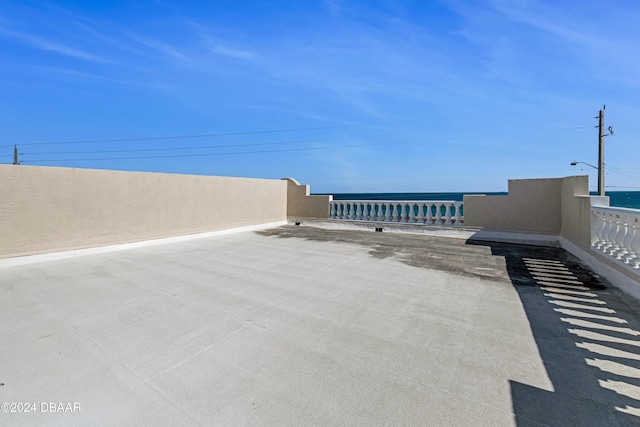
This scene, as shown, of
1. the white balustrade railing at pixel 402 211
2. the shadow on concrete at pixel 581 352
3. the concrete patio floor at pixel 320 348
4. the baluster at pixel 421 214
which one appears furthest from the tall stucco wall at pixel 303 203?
the shadow on concrete at pixel 581 352

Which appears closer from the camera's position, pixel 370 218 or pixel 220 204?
pixel 220 204

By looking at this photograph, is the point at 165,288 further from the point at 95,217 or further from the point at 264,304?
the point at 95,217

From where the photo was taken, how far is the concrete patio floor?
1610 millimetres

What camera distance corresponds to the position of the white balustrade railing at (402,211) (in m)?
8.04

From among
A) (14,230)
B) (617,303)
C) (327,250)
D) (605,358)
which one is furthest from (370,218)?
(14,230)

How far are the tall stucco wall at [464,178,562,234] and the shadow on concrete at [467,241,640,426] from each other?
312cm

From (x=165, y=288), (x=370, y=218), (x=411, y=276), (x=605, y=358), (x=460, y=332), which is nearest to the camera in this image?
(x=605, y=358)

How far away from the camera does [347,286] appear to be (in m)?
3.71

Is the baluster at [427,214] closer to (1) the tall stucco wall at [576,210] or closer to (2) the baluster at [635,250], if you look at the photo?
(1) the tall stucco wall at [576,210]

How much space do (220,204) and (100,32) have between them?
919 cm

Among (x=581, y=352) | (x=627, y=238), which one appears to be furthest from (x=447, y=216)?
(x=581, y=352)

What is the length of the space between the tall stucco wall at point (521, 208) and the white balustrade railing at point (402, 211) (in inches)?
16.2

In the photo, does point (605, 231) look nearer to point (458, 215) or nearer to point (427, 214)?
point (458, 215)

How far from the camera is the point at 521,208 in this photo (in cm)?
702
